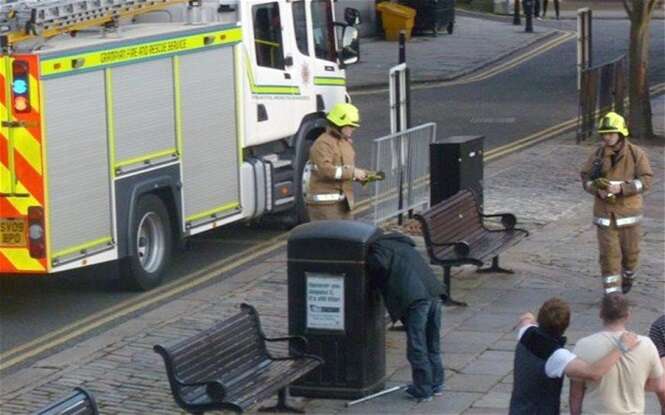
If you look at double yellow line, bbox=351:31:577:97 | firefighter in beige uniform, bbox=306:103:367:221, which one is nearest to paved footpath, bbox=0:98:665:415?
firefighter in beige uniform, bbox=306:103:367:221

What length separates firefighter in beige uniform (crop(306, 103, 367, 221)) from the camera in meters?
13.5

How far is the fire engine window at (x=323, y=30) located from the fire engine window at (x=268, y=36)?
0.88m

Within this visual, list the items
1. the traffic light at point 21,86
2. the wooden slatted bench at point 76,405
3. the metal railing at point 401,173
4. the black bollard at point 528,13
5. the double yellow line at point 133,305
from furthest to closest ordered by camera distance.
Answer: the black bollard at point 528,13, the metal railing at point 401,173, the traffic light at point 21,86, the double yellow line at point 133,305, the wooden slatted bench at point 76,405

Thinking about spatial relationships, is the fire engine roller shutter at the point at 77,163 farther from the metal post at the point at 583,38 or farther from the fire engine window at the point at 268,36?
the metal post at the point at 583,38

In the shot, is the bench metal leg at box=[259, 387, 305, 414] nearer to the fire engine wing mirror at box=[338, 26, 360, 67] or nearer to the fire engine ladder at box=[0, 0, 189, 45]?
the fire engine ladder at box=[0, 0, 189, 45]

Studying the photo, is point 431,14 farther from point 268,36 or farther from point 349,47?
point 268,36

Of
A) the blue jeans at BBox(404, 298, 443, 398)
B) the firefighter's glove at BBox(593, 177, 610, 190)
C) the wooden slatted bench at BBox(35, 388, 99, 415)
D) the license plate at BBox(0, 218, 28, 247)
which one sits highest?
the wooden slatted bench at BBox(35, 388, 99, 415)

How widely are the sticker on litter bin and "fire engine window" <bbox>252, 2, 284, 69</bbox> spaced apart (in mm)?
6218

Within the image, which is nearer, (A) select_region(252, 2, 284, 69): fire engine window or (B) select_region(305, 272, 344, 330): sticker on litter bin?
(B) select_region(305, 272, 344, 330): sticker on litter bin

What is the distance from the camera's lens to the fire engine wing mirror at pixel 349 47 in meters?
18.3

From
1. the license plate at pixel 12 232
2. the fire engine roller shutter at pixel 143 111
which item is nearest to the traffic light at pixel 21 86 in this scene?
the license plate at pixel 12 232

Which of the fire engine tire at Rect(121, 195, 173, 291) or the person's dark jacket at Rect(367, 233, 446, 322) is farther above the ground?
the person's dark jacket at Rect(367, 233, 446, 322)

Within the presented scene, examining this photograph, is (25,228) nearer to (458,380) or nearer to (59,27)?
(59,27)

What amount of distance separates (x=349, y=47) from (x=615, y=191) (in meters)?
5.86
